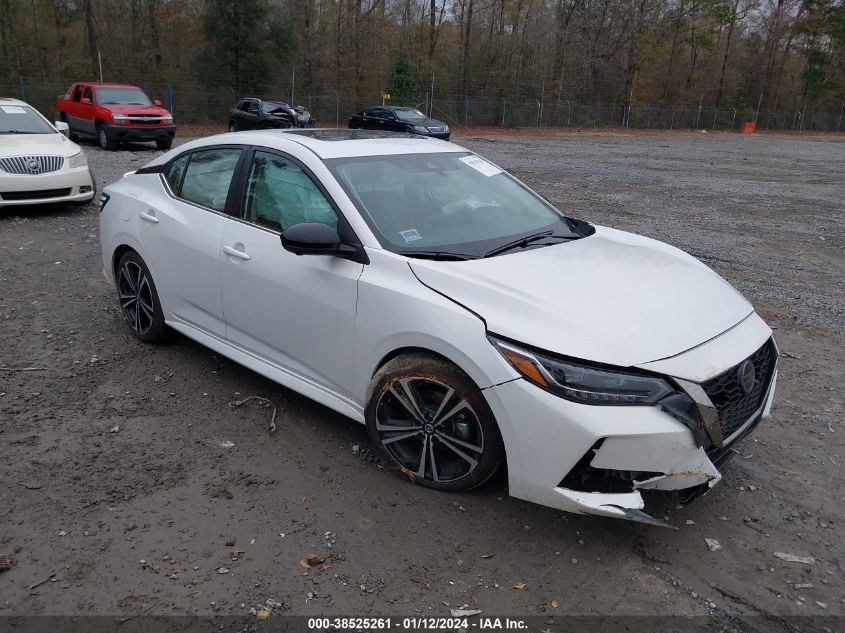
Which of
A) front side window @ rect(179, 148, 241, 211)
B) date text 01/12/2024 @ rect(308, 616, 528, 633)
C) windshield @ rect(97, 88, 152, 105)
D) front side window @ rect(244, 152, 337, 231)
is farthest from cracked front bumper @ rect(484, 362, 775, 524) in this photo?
windshield @ rect(97, 88, 152, 105)

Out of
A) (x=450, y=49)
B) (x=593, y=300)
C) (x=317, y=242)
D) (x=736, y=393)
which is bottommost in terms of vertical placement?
(x=736, y=393)

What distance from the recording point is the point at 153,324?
499 centimetres

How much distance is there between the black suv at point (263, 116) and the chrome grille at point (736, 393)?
24.2m

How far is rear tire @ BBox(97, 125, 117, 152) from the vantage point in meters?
19.1

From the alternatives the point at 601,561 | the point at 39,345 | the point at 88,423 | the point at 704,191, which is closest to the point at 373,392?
the point at 601,561

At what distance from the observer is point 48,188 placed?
31.0ft

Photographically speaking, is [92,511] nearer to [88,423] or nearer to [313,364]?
[88,423]

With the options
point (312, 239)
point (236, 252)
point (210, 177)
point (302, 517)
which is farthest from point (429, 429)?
point (210, 177)

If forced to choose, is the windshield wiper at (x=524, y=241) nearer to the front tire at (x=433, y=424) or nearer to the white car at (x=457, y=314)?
the white car at (x=457, y=314)

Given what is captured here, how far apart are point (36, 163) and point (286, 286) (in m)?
7.45

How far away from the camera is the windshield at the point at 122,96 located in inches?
784

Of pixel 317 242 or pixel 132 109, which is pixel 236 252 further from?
pixel 132 109

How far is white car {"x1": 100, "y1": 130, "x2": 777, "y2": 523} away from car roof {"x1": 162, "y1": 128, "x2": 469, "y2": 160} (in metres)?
0.02

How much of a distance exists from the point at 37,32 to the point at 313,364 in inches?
1532
